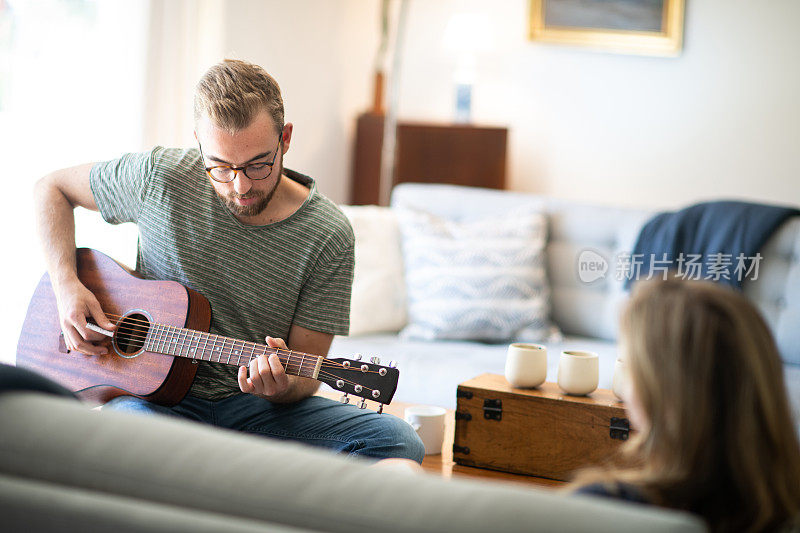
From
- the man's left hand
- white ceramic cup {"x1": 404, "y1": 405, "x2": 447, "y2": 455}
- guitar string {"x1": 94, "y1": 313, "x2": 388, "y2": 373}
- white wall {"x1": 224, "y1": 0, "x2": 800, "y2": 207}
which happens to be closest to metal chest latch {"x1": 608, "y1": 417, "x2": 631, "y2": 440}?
white ceramic cup {"x1": 404, "y1": 405, "x2": 447, "y2": 455}

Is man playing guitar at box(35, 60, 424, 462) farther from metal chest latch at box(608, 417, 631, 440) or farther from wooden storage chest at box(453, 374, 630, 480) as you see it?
metal chest latch at box(608, 417, 631, 440)

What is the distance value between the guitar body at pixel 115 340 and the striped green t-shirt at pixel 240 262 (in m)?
0.07

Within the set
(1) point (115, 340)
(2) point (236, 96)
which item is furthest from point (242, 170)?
(1) point (115, 340)

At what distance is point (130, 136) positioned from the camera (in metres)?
2.88

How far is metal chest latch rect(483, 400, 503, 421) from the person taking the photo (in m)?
1.81

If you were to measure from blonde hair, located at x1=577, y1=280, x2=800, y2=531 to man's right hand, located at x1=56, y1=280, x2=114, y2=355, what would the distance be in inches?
52.5

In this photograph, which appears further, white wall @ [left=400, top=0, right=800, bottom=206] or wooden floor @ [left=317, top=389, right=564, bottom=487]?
white wall @ [left=400, top=0, right=800, bottom=206]

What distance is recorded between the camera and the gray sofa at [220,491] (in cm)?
68

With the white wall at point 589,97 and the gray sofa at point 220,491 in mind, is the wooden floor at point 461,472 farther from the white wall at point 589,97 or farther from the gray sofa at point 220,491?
the white wall at point 589,97

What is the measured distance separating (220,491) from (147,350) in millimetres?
1128

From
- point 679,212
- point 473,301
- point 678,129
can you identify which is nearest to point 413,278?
point 473,301

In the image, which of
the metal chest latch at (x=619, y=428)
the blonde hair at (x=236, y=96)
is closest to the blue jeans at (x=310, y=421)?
the metal chest latch at (x=619, y=428)

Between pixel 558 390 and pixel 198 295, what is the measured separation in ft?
2.66

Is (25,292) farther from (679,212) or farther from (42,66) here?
(679,212)
